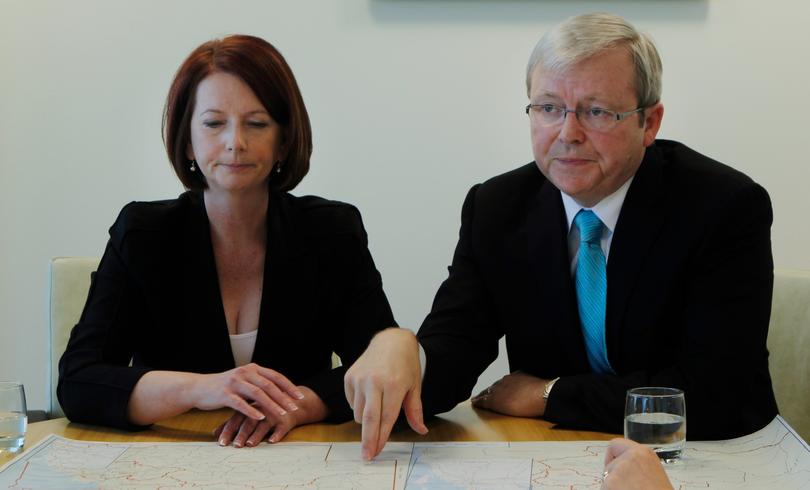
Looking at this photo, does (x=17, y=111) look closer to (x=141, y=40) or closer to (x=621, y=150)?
(x=141, y=40)

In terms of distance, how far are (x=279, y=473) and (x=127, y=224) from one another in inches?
33.3

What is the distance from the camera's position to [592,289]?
2.12 metres

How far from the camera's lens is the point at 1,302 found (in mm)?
3562

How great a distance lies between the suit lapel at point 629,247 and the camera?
6.81ft

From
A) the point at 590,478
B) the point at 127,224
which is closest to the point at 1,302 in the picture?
the point at 127,224

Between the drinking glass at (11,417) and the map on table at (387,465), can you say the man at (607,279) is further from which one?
the drinking glass at (11,417)

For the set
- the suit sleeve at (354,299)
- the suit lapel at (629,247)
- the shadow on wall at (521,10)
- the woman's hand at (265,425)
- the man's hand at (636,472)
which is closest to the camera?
the man's hand at (636,472)

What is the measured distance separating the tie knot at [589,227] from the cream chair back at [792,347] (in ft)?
1.76

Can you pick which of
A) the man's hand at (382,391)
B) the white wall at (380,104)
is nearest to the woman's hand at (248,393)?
the man's hand at (382,391)

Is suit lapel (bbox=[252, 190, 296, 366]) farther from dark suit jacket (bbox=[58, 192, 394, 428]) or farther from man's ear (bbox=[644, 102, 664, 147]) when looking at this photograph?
man's ear (bbox=[644, 102, 664, 147])

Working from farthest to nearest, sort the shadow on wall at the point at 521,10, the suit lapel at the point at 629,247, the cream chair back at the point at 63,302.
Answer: the shadow on wall at the point at 521,10
the cream chair back at the point at 63,302
the suit lapel at the point at 629,247

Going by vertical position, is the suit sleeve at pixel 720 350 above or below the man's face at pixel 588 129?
below

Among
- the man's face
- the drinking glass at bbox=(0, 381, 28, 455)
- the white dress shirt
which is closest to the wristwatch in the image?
the white dress shirt

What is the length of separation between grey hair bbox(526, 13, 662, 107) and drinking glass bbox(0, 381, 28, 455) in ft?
3.89
